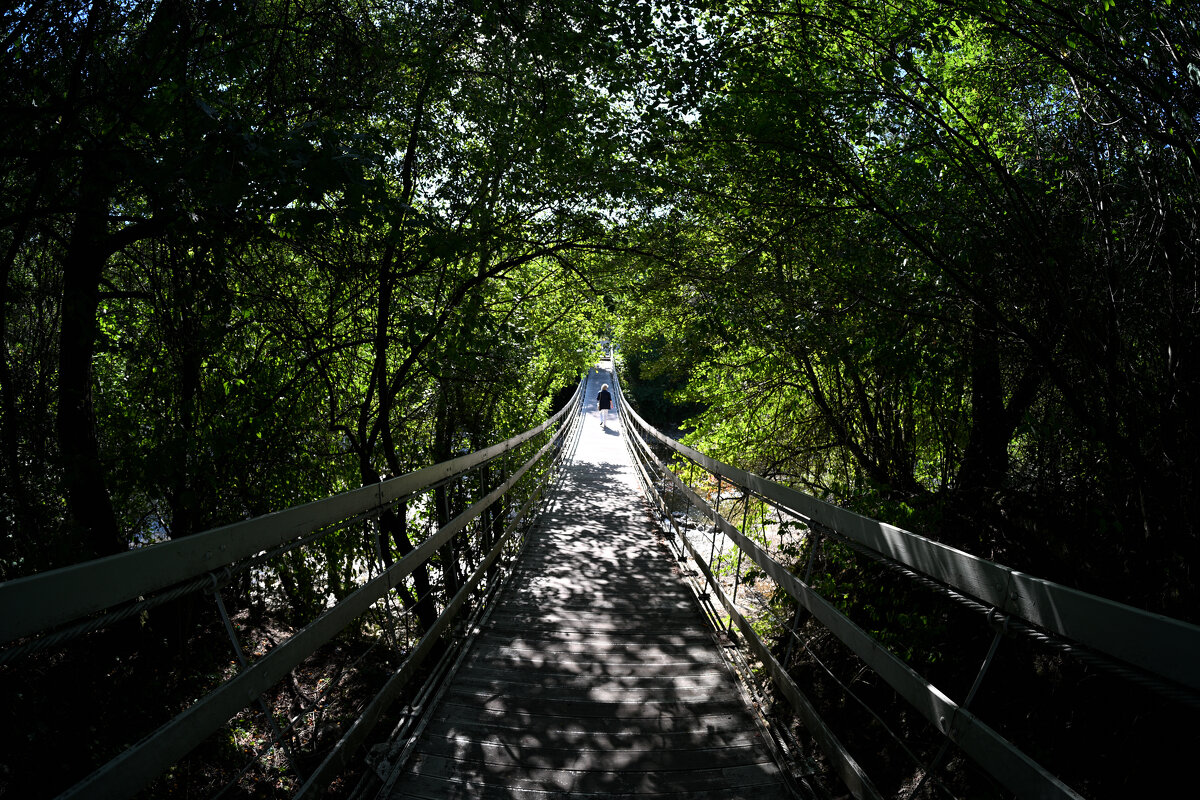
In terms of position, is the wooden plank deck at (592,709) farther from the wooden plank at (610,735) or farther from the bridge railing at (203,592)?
the bridge railing at (203,592)

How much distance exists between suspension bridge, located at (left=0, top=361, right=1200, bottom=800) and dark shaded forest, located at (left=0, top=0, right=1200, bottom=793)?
1130 millimetres

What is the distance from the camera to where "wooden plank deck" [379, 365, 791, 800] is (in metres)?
2.37

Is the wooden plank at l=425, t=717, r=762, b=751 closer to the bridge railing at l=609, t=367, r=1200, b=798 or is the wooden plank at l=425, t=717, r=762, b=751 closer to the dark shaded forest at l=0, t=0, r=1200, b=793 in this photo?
the bridge railing at l=609, t=367, r=1200, b=798

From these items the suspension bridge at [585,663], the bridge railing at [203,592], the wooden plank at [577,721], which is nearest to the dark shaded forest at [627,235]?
the suspension bridge at [585,663]

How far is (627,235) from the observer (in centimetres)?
582

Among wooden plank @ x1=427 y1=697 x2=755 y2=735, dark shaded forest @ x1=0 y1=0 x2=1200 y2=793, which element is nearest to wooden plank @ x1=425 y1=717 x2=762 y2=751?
wooden plank @ x1=427 y1=697 x2=755 y2=735

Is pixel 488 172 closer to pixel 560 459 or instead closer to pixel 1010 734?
pixel 1010 734

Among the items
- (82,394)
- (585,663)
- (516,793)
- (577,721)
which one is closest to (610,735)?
(577,721)

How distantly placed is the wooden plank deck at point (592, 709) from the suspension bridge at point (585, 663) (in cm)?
1

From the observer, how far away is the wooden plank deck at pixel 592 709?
2.37 meters

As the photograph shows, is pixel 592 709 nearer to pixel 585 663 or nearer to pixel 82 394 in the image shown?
pixel 585 663

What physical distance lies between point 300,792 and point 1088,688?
10.6 feet

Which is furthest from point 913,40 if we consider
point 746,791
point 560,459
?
point 560,459

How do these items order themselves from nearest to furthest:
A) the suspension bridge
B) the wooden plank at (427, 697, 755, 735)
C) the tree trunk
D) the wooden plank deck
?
the suspension bridge → the wooden plank deck → the wooden plank at (427, 697, 755, 735) → the tree trunk
